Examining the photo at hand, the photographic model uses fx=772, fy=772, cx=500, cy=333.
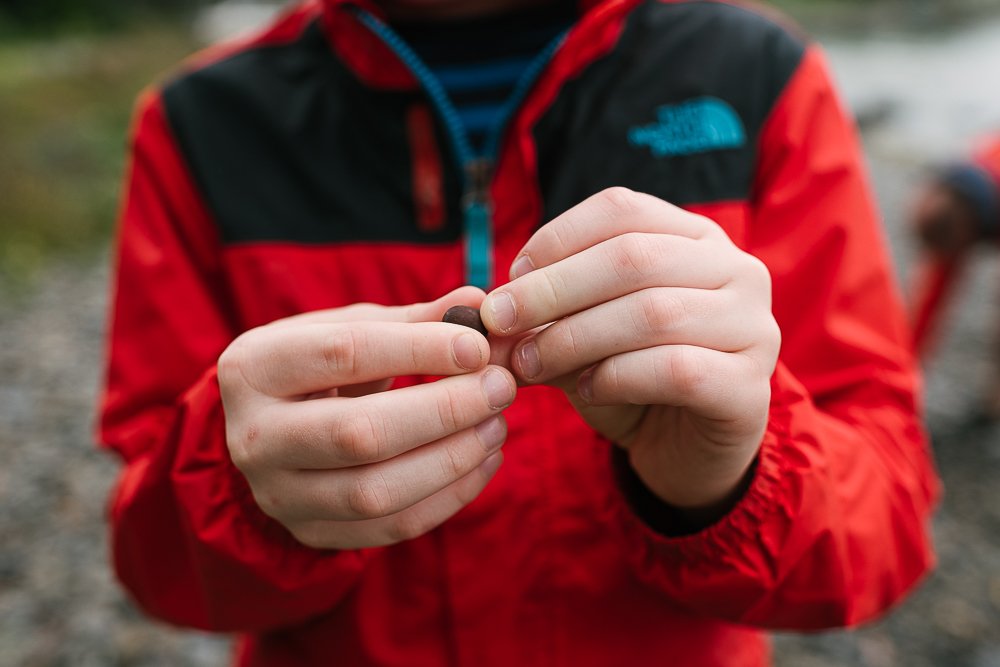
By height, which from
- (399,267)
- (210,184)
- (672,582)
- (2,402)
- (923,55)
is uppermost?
(210,184)

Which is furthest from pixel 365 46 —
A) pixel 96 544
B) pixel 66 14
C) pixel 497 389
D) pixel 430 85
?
pixel 66 14

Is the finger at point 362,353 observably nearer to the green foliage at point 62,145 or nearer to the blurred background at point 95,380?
the blurred background at point 95,380

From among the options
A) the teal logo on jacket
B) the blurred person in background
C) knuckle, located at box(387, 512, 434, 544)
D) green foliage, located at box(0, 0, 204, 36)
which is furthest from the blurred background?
green foliage, located at box(0, 0, 204, 36)

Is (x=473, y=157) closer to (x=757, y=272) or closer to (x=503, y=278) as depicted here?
(x=503, y=278)

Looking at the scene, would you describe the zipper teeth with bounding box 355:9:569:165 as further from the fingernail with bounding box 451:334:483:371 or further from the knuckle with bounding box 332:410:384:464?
the knuckle with bounding box 332:410:384:464

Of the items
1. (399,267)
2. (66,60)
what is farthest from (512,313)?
(66,60)

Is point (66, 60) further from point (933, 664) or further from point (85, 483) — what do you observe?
point (933, 664)
